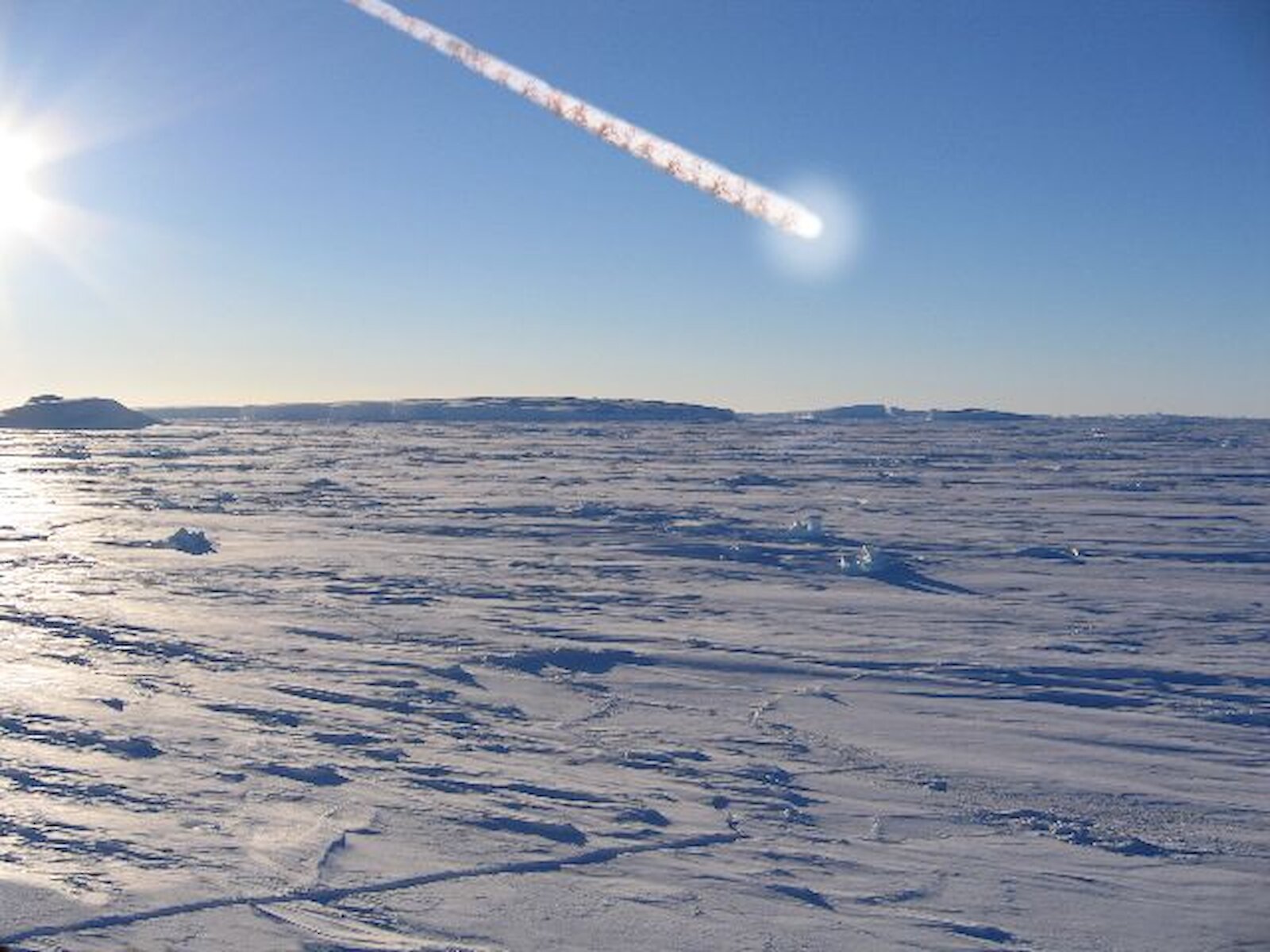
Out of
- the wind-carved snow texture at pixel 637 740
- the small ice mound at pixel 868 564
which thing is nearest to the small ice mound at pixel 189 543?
the wind-carved snow texture at pixel 637 740

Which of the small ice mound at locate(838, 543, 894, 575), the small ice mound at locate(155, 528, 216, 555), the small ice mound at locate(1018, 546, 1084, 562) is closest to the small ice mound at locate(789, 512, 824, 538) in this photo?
the small ice mound at locate(838, 543, 894, 575)

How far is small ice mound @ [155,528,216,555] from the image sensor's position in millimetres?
15695

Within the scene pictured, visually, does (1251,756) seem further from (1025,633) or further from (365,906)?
(365,906)

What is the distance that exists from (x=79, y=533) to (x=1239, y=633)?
15.6m

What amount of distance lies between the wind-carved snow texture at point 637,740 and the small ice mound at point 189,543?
0.39 feet

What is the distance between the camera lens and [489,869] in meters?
5.14

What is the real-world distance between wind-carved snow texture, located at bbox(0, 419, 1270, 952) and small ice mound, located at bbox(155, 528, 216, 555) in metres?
0.12

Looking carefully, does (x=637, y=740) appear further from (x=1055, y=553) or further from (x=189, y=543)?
(x=189, y=543)

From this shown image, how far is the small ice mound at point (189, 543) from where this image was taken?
51.5ft

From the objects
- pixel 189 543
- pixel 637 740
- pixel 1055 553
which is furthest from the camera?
pixel 189 543

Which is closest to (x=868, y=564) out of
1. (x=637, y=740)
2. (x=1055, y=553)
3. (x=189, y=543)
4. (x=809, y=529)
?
(x=1055, y=553)

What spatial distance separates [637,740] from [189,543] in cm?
1050

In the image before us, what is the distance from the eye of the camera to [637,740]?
716cm

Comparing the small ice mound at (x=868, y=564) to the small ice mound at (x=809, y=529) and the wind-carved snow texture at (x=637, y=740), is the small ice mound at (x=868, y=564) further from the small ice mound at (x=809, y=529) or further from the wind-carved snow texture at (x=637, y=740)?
the small ice mound at (x=809, y=529)
